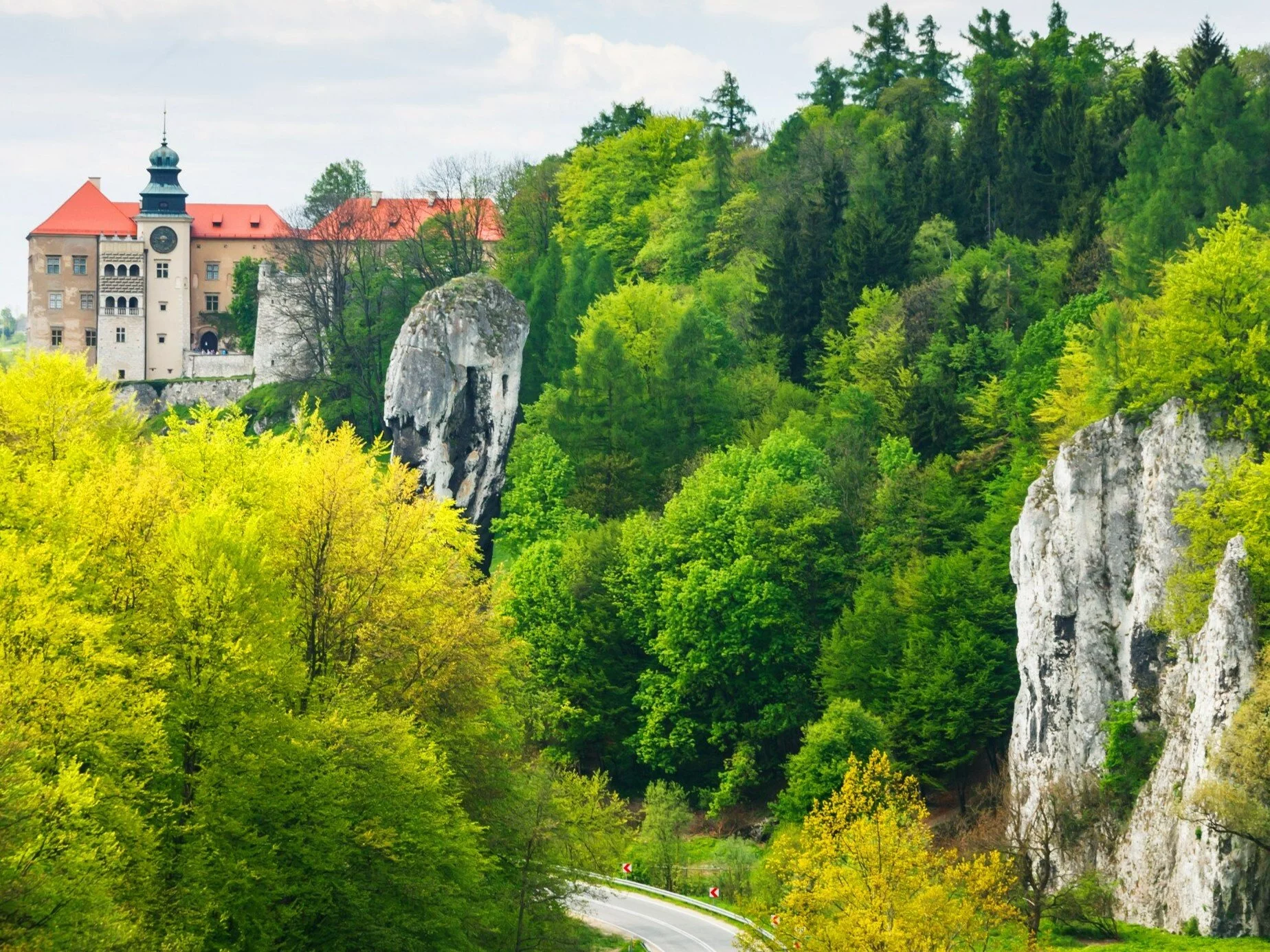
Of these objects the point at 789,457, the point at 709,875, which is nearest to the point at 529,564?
the point at 789,457

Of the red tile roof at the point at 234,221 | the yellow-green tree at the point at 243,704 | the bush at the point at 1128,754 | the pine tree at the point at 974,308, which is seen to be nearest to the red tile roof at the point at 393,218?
the red tile roof at the point at 234,221

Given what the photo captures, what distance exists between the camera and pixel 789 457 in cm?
6138

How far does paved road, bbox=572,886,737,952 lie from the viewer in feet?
145

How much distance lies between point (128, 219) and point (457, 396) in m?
43.0

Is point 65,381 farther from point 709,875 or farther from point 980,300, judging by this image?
point 980,300

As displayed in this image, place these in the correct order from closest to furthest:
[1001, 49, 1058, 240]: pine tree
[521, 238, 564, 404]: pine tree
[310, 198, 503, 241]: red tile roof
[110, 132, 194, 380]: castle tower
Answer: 1. [1001, 49, 1058, 240]: pine tree
2. [521, 238, 564, 404]: pine tree
3. [310, 198, 503, 241]: red tile roof
4. [110, 132, 194, 380]: castle tower

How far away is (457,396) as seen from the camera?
7181 centimetres

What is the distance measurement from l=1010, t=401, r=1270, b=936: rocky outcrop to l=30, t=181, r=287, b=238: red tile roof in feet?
210

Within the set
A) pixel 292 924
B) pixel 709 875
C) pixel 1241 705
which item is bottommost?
pixel 709 875

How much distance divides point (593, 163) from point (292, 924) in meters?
65.1

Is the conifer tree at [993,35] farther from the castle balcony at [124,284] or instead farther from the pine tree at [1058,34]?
the castle balcony at [124,284]

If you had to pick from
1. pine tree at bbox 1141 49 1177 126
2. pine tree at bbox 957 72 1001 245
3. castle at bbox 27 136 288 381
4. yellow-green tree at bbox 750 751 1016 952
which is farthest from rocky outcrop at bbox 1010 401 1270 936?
→ castle at bbox 27 136 288 381

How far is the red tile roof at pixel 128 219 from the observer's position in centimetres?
10650

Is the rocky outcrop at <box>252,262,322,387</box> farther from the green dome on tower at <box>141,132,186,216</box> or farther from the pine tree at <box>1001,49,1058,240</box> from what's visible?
the pine tree at <box>1001,49,1058,240</box>
